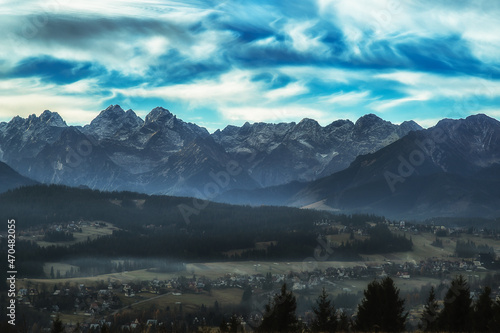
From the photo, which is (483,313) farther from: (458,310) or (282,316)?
(282,316)

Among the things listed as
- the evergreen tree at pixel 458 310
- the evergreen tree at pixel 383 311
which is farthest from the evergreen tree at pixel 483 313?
Result: the evergreen tree at pixel 383 311

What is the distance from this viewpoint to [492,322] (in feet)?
231

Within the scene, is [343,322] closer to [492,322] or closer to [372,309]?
[372,309]

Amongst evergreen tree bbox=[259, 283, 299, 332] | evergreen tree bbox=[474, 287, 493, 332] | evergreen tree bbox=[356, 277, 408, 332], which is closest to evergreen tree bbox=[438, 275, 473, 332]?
evergreen tree bbox=[474, 287, 493, 332]

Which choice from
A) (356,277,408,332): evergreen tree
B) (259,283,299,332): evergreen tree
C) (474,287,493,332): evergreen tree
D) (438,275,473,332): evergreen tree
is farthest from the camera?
(474,287,493,332): evergreen tree

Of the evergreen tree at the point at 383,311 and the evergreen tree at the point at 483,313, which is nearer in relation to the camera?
the evergreen tree at the point at 383,311

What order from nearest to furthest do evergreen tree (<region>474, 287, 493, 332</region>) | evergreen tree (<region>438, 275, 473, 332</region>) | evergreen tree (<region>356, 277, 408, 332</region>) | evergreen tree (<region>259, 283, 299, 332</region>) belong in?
1. evergreen tree (<region>259, 283, 299, 332</region>)
2. evergreen tree (<region>438, 275, 473, 332</region>)
3. evergreen tree (<region>356, 277, 408, 332</region>)
4. evergreen tree (<region>474, 287, 493, 332</region>)

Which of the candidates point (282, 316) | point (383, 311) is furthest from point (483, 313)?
point (282, 316)

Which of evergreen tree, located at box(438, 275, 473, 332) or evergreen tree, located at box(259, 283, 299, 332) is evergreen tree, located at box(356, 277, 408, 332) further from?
evergreen tree, located at box(259, 283, 299, 332)

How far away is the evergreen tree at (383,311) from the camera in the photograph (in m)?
75.3

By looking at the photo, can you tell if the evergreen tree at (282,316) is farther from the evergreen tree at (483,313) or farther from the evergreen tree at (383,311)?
the evergreen tree at (483,313)

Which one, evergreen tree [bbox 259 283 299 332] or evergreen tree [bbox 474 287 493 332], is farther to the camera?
evergreen tree [bbox 474 287 493 332]

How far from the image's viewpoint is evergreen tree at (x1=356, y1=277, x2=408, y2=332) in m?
75.3

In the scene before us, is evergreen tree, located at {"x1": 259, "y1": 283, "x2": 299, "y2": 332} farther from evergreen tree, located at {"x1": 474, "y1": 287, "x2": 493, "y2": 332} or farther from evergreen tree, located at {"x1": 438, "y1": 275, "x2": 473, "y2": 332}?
evergreen tree, located at {"x1": 474, "y1": 287, "x2": 493, "y2": 332}
